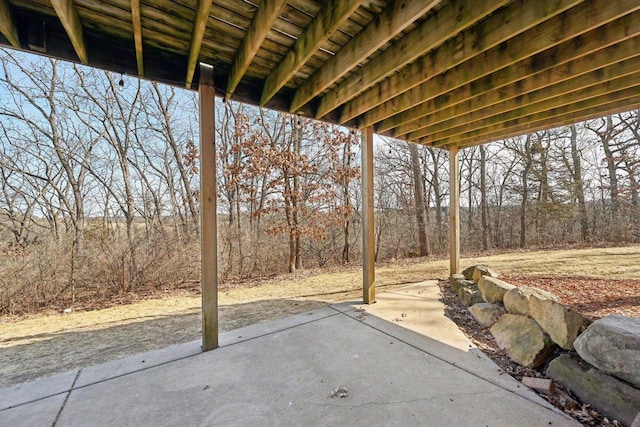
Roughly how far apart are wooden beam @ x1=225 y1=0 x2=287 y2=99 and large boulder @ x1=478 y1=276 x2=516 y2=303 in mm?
3544

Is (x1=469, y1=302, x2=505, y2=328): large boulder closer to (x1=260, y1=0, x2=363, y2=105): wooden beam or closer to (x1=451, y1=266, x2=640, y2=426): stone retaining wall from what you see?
(x1=451, y1=266, x2=640, y2=426): stone retaining wall

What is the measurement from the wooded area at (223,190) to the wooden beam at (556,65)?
1854 millimetres

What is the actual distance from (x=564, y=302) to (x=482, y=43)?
321 cm

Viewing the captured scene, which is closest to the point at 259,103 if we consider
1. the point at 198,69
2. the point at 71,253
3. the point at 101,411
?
the point at 198,69

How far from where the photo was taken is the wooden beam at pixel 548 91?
2287 millimetres

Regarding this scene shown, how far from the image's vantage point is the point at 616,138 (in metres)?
9.61

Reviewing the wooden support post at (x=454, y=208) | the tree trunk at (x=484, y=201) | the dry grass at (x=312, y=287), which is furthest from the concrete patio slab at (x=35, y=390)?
the tree trunk at (x=484, y=201)

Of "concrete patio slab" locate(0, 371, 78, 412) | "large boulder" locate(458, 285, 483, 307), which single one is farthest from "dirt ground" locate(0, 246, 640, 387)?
"large boulder" locate(458, 285, 483, 307)

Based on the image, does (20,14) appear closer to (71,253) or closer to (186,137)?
(71,253)

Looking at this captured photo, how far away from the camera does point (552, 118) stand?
3.40 meters

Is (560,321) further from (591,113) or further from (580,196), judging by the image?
(580,196)

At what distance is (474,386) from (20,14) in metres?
4.08

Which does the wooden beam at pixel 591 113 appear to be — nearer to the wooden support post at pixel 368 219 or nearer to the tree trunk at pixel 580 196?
the wooden support post at pixel 368 219

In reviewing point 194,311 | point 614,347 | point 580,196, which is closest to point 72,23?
point 194,311
